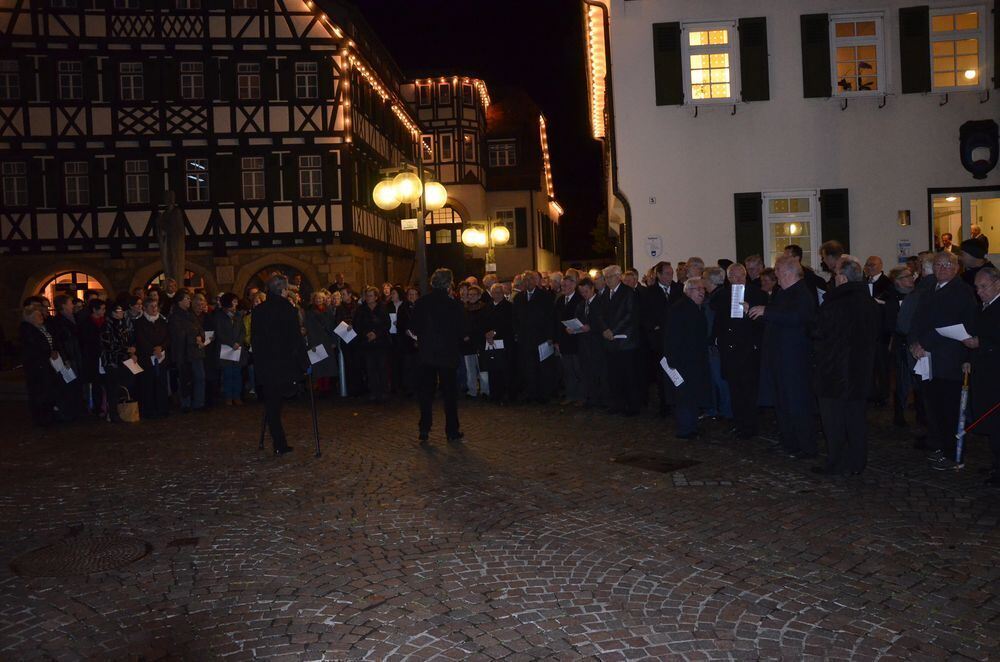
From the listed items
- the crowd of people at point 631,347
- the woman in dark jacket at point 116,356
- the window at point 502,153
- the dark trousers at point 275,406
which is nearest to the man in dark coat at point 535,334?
the crowd of people at point 631,347

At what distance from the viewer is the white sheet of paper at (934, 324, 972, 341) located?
838cm

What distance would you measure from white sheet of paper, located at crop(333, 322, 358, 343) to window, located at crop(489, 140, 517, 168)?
38.0 meters

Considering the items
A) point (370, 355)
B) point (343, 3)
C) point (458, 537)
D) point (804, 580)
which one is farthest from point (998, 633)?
point (343, 3)

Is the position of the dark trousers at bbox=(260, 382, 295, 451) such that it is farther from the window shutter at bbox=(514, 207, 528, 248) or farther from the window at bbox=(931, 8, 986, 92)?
the window shutter at bbox=(514, 207, 528, 248)

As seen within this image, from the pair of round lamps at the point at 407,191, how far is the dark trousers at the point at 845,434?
27.3ft

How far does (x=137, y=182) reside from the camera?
30250mm

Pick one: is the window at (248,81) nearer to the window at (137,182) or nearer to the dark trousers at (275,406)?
the window at (137,182)

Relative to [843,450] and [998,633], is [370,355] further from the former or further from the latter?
[998,633]

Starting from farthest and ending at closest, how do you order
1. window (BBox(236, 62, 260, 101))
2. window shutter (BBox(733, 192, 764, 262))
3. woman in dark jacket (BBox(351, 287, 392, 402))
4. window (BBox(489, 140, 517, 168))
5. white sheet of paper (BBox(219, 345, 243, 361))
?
window (BBox(489, 140, 517, 168)) → window (BBox(236, 62, 260, 101)) → window shutter (BBox(733, 192, 764, 262)) → woman in dark jacket (BBox(351, 287, 392, 402)) → white sheet of paper (BBox(219, 345, 243, 361))

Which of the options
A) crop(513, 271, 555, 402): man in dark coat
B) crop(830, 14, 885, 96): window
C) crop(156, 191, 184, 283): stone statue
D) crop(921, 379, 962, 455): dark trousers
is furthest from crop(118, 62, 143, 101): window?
crop(921, 379, 962, 455): dark trousers

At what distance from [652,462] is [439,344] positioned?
310cm

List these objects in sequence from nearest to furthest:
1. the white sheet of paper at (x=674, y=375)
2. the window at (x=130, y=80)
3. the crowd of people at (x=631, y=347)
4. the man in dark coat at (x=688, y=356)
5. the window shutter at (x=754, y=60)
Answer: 1. the crowd of people at (x=631, y=347)
2. the white sheet of paper at (x=674, y=375)
3. the man in dark coat at (x=688, y=356)
4. the window shutter at (x=754, y=60)
5. the window at (x=130, y=80)

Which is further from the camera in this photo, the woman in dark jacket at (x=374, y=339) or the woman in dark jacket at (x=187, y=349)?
the woman in dark jacket at (x=374, y=339)

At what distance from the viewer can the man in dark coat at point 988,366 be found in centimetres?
790
